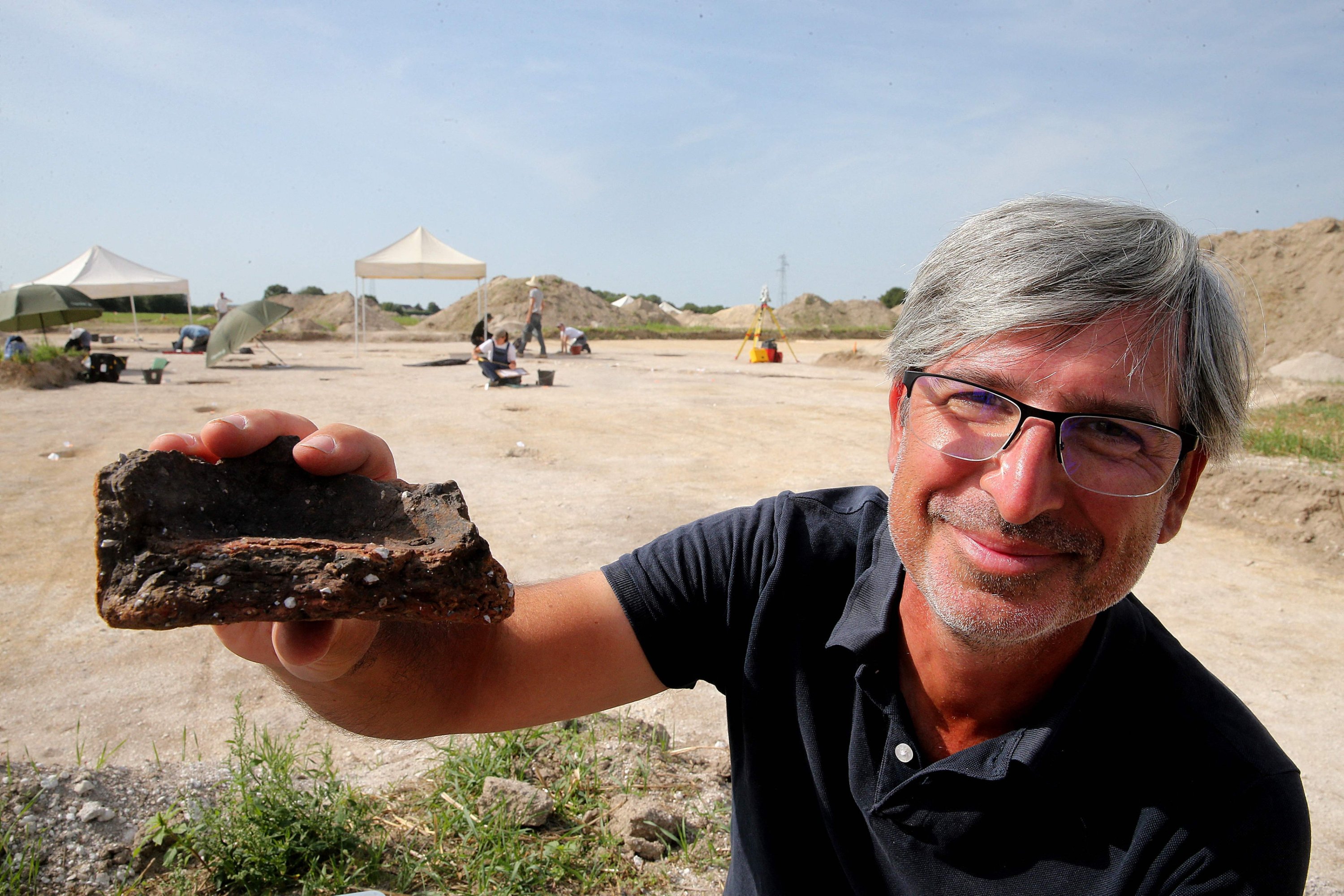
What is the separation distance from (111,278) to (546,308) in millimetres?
20941

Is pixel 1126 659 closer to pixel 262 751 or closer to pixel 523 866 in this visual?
pixel 523 866

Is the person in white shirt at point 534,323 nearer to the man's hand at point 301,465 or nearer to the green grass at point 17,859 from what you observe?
the green grass at point 17,859

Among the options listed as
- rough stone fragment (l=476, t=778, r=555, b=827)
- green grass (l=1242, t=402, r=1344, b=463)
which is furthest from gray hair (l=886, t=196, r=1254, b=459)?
green grass (l=1242, t=402, r=1344, b=463)

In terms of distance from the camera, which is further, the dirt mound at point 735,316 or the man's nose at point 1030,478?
the dirt mound at point 735,316

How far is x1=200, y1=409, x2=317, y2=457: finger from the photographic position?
1607 millimetres

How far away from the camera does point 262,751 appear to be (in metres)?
2.81

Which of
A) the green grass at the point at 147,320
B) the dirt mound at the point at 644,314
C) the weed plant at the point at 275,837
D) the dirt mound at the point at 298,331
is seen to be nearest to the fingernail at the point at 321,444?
the weed plant at the point at 275,837

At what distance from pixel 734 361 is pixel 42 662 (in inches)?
783

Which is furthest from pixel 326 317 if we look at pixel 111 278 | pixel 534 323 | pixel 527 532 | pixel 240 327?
pixel 527 532

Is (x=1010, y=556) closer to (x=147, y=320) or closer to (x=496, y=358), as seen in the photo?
(x=496, y=358)

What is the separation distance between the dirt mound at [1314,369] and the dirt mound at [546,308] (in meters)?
29.3

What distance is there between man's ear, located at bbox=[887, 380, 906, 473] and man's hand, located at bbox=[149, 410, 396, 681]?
104 centimetres

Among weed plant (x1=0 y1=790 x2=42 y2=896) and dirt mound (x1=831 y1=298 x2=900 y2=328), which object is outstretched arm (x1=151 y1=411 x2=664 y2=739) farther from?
dirt mound (x1=831 y1=298 x2=900 y2=328)

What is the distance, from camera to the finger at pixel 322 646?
58.5 inches
